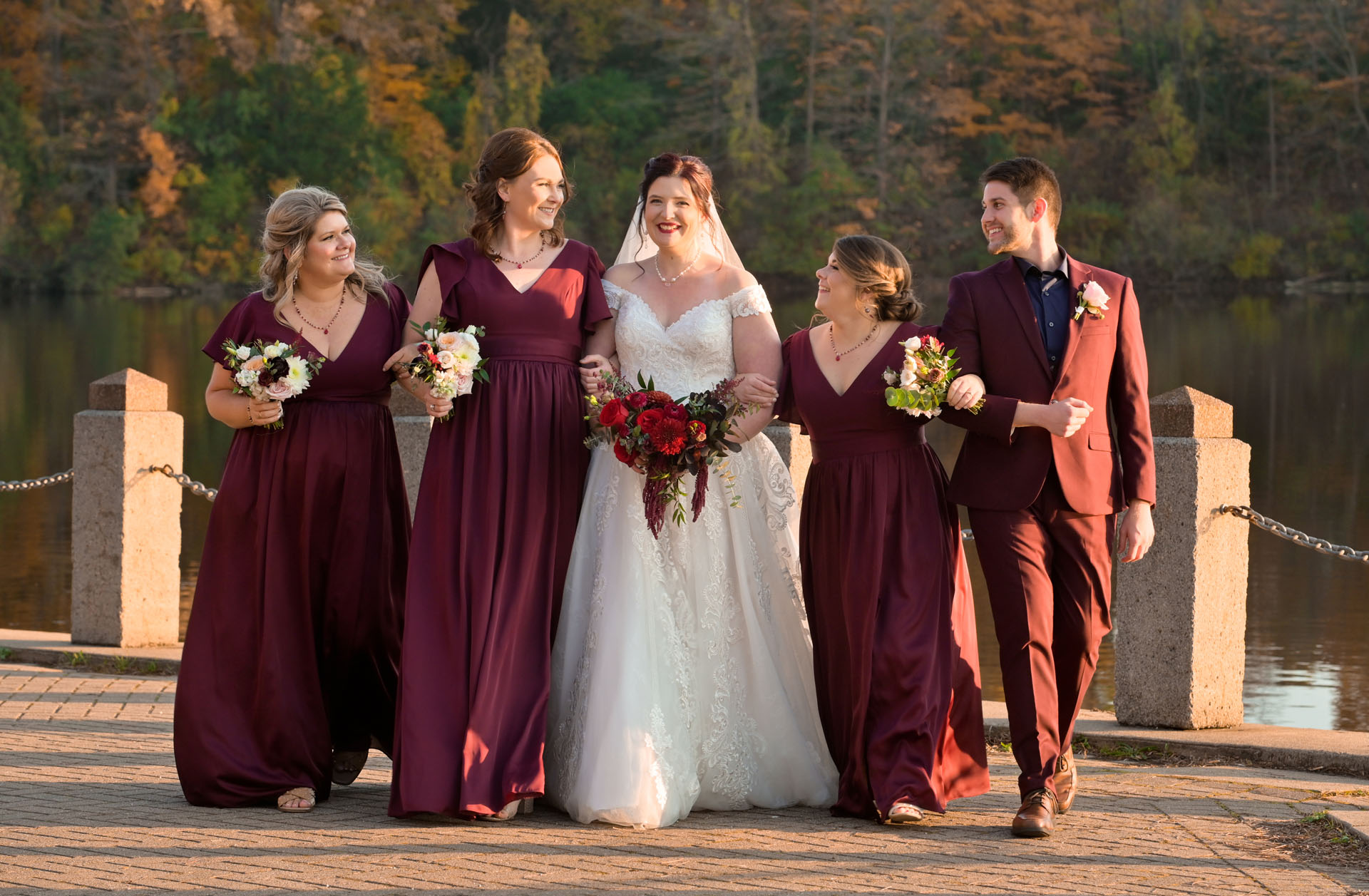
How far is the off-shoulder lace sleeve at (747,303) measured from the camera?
5527 mm

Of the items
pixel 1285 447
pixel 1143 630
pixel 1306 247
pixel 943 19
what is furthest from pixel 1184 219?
pixel 1143 630

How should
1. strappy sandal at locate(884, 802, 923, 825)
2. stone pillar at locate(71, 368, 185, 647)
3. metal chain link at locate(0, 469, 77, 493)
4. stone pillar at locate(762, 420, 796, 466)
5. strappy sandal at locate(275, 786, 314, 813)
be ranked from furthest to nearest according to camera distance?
metal chain link at locate(0, 469, 77, 493)
stone pillar at locate(71, 368, 185, 647)
stone pillar at locate(762, 420, 796, 466)
strappy sandal at locate(275, 786, 314, 813)
strappy sandal at locate(884, 802, 923, 825)

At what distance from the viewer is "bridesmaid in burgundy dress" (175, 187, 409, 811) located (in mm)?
5352

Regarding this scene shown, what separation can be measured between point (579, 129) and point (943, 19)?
40.2 ft

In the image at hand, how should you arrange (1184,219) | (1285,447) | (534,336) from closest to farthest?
(534,336), (1285,447), (1184,219)

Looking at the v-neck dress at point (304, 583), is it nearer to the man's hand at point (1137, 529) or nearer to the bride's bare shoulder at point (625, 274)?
the bride's bare shoulder at point (625, 274)

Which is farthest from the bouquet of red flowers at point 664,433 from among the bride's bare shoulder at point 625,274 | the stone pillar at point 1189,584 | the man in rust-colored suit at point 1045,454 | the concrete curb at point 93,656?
the concrete curb at point 93,656

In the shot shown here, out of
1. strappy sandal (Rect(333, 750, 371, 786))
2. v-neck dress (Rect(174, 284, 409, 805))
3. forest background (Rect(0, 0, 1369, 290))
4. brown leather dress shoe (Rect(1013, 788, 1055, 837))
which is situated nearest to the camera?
brown leather dress shoe (Rect(1013, 788, 1055, 837))

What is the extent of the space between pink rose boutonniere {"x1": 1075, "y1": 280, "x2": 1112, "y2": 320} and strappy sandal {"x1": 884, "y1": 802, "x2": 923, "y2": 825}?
1546 mm

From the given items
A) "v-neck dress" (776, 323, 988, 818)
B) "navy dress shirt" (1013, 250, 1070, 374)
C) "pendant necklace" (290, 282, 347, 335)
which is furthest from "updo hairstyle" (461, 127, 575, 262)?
"navy dress shirt" (1013, 250, 1070, 374)

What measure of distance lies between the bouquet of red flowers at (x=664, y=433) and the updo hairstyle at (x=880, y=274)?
0.55 meters

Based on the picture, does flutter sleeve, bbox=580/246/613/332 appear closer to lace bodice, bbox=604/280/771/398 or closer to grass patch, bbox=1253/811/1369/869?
lace bodice, bbox=604/280/771/398

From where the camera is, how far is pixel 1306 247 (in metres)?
51.7

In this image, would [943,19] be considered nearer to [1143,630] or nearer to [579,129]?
[579,129]
